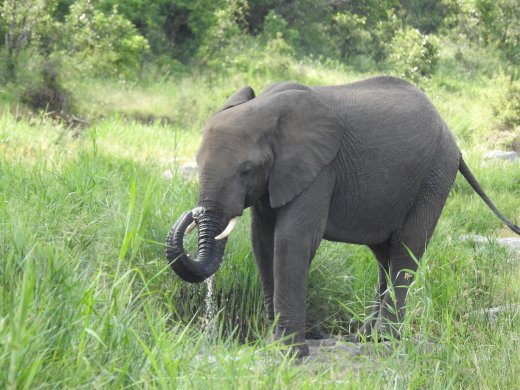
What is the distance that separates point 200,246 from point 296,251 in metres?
0.50

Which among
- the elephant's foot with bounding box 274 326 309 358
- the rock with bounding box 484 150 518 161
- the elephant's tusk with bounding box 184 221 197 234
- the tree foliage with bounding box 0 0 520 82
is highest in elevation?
the elephant's tusk with bounding box 184 221 197 234

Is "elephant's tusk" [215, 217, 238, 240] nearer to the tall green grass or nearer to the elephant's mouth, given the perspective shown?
the elephant's mouth

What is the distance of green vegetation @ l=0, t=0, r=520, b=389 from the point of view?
3016 mm

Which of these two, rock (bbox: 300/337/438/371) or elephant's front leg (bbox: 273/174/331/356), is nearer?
rock (bbox: 300/337/438/371)

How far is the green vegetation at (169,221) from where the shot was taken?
9.89 feet

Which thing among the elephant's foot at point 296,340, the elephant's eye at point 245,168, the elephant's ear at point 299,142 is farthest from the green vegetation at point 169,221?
the elephant's ear at point 299,142

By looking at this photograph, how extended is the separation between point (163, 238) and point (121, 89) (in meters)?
12.4

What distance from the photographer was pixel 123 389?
2.85 meters

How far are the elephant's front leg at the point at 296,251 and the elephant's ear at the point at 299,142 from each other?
0.08 meters

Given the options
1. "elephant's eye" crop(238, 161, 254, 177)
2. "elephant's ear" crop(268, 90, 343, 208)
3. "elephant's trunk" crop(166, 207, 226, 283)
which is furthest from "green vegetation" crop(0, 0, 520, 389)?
"elephant's ear" crop(268, 90, 343, 208)

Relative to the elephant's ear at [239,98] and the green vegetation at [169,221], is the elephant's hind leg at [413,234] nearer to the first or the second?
the green vegetation at [169,221]

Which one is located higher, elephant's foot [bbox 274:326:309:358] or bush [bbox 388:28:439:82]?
elephant's foot [bbox 274:326:309:358]

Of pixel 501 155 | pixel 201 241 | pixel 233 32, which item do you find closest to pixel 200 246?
pixel 201 241

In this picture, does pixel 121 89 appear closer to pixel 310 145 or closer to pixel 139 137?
pixel 139 137
